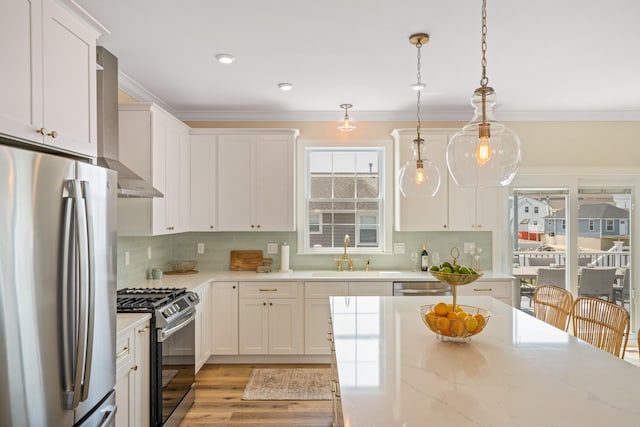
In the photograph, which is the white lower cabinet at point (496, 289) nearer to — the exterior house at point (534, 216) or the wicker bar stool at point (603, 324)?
the exterior house at point (534, 216)

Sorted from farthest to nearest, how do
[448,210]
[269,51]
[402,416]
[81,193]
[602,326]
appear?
1. [448,210]
2. [269,51]
3. [602,326]
4. [81,193]
5. [402,416]

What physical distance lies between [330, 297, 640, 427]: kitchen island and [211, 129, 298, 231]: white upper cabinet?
85.9 inches

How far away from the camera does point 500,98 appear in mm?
3994

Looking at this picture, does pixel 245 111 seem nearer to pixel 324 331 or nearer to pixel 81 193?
pixel 324 331

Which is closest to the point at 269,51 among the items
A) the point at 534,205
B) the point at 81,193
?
the point at 81,193

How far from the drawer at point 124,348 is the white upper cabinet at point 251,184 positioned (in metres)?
2.06

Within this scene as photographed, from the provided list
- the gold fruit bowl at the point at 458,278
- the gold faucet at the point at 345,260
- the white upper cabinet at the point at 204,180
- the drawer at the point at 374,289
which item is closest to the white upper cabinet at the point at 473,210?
the drawer at the point at 374,289

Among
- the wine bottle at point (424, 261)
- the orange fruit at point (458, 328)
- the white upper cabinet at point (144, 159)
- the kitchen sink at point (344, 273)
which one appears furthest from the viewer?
the wine bottle at point (424, 261)

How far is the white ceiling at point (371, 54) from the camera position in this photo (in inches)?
90.5

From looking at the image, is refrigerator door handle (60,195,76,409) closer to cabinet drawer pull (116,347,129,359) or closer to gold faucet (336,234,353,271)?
cabinet drawer pull (116,347,129,359)

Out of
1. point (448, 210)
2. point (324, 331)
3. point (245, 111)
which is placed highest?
point (245, 111)

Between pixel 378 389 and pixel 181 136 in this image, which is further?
pixel 181 136

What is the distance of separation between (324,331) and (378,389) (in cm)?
268

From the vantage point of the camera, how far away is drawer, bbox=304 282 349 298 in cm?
399
